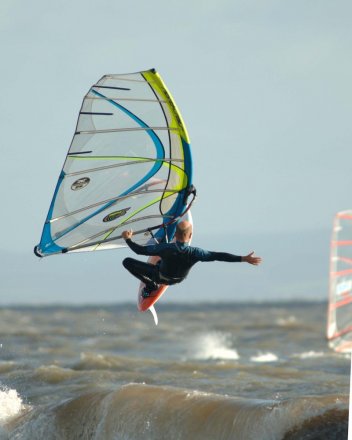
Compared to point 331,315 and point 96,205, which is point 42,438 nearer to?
point 96,205

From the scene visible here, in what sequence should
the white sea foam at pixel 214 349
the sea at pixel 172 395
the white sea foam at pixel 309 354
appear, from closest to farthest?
the sea at pixel 172 395, the white sea foam at pixel 309 354, the white sea foam at pixel 214 349

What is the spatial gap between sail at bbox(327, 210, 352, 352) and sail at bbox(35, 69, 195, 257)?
1134 mm

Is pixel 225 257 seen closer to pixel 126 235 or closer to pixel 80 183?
pixel 126 235

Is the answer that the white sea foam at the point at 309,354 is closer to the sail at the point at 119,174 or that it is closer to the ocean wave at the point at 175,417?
the ocean wave at the point at 175,417

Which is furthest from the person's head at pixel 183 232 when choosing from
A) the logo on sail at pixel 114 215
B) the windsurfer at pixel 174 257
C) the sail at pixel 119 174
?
the logo on sail at pixel 114 215

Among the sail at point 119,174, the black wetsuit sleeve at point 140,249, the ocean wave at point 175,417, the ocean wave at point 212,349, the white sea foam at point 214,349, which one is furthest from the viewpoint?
the white sea foam at point 214,349

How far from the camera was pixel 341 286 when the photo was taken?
777 centimetres

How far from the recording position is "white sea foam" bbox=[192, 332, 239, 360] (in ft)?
57.7

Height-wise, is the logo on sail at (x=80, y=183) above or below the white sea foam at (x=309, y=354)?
above

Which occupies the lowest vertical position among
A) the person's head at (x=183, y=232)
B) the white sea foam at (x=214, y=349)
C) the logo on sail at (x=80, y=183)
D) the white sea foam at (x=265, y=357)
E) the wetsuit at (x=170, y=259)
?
the white sea foam at (x=214, y=349)

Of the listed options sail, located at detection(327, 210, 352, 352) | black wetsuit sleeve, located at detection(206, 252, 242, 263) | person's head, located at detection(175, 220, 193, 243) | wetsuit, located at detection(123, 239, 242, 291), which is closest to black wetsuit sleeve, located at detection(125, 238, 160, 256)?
wetsuit, located at detection(123, 239, 242, 291)

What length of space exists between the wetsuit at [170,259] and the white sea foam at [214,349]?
974cm

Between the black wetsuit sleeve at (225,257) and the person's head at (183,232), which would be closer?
the black wetsuit sleeve at (225,257)

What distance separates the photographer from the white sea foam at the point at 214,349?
17572 mm
